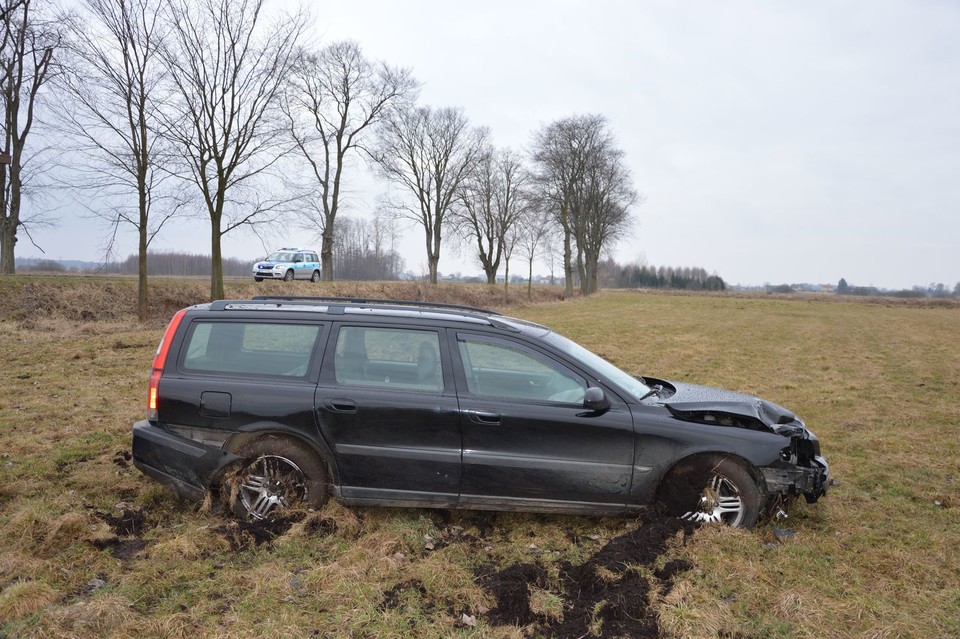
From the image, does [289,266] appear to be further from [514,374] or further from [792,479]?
[792,479]

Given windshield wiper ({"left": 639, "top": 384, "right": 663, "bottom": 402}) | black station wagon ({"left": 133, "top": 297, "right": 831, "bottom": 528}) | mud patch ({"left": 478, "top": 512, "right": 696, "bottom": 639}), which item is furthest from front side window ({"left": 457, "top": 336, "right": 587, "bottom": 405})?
mud patch ({"left": 478, "top": 512, "right": 696, "bottom": 639})

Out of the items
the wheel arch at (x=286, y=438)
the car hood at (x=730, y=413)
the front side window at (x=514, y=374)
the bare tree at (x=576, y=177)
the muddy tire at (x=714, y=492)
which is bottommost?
the muddy tire at (x=714, y=492)

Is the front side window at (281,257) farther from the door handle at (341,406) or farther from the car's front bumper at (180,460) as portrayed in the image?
the door handle at (341,406)

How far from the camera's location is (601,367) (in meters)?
4.38

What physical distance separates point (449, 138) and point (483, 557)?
135 feet

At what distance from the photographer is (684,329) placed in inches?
857

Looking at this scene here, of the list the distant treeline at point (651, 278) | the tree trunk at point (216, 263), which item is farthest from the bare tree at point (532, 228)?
the distant treeline at point (651, 278)

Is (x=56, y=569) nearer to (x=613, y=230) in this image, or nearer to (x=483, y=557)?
(x=483, y=557)

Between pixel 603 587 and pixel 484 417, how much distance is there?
1305 millimetres

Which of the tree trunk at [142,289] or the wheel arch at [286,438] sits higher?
the tree trunk at [142,289]

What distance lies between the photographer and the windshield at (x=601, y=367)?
4.20 meters

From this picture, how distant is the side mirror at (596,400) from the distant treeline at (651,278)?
109511 millimetres

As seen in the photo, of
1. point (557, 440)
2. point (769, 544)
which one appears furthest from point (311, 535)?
point (769, 544)

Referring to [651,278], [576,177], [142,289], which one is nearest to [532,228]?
[576,177]
